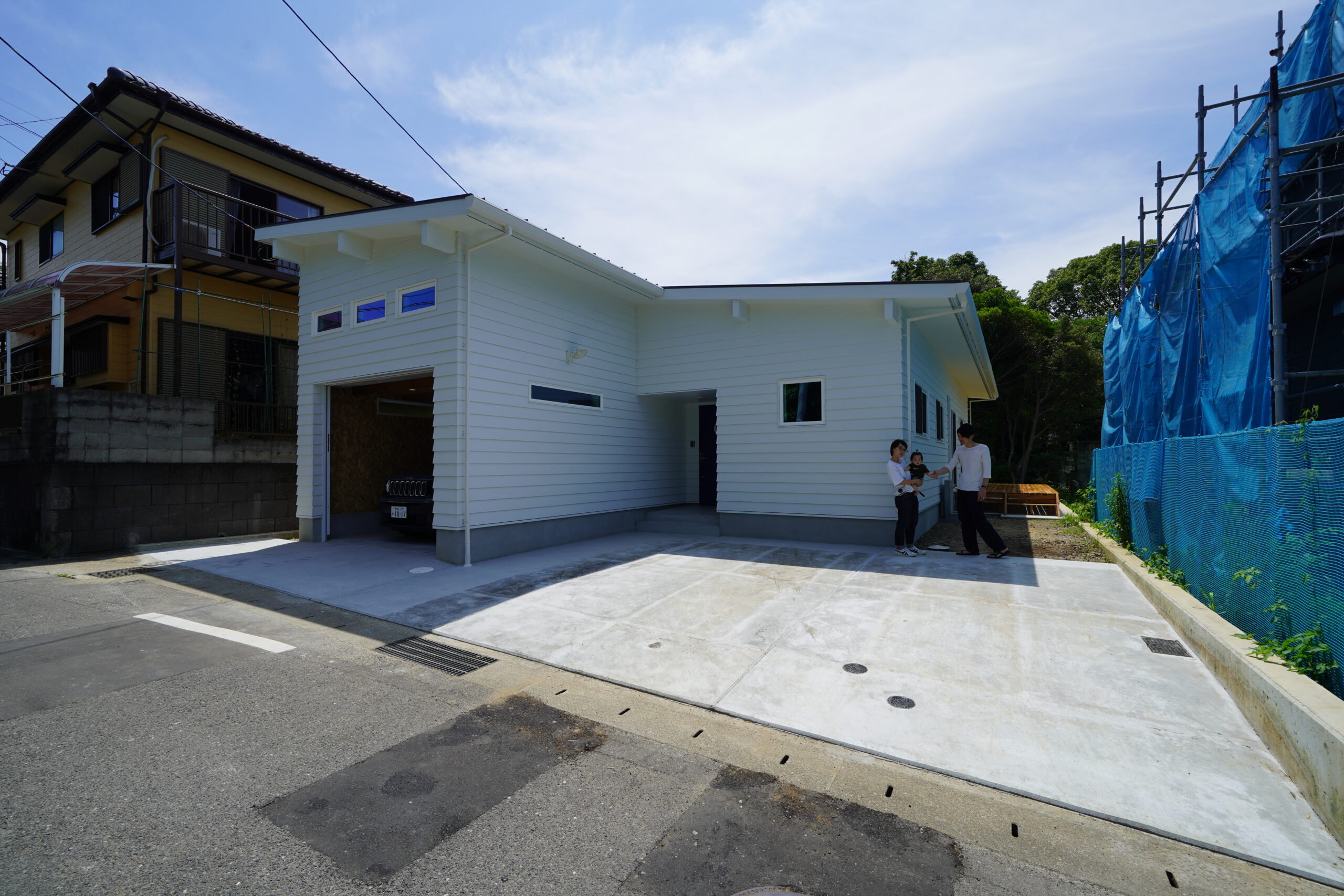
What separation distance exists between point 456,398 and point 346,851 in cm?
563

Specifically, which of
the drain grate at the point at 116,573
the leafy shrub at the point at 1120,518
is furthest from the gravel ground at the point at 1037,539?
the drain grate at the point at 116,573

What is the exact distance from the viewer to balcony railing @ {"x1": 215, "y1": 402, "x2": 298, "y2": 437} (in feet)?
32.4

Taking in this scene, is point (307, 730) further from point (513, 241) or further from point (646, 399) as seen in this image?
point (646, 399)

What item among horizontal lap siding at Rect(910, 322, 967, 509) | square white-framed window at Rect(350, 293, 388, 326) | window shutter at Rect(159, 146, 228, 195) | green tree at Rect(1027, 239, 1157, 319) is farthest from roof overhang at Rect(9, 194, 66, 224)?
green tree at Rect(1027, 239, 1157, 319)

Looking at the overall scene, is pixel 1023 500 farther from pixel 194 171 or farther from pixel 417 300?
pixel 194 171

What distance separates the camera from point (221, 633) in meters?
4.71

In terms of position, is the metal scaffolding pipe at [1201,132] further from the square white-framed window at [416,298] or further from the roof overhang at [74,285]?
the roof overhang at [74,285]

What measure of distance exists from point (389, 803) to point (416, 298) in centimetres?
683

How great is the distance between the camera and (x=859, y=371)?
8594mm

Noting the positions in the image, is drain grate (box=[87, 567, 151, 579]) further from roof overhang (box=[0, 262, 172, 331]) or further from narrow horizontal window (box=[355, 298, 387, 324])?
roof overhang (box=[0, 262, 172, 331])

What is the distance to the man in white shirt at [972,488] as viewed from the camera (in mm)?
7512

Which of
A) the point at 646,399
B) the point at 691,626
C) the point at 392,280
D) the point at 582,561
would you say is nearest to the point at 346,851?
the point at 691,626

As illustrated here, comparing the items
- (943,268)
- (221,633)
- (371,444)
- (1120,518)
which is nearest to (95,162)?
(371,444)

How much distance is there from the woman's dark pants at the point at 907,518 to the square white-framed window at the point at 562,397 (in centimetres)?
479
